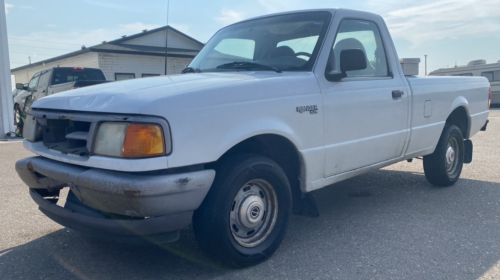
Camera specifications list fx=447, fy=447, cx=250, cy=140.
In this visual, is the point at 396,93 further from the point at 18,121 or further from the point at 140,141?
the point at 18,121

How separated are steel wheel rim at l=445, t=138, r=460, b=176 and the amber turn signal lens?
13.4 ft

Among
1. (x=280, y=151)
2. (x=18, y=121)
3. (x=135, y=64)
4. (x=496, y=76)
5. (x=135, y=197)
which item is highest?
(x=135, y=64)

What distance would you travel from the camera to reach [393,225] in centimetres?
408

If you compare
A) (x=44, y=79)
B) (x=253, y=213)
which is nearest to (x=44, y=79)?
(x=44, y=79)

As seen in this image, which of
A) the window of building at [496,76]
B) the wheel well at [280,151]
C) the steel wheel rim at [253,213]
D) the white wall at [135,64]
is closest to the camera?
the steel wheel rim at [253,213]

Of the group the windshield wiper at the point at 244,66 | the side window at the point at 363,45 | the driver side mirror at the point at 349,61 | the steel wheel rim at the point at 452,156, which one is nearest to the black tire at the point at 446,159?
the steel wheel rim at the point at 452,156

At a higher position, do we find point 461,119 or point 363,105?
point 363,105

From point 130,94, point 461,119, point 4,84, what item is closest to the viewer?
point 130,94

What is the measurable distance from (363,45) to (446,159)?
6.57 ft

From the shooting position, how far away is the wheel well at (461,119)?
563 centimetres

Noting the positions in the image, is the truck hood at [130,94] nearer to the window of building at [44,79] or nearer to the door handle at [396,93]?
the door handle at [396,93]

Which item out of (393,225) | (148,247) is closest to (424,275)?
(393,225)

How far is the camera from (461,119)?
578cm

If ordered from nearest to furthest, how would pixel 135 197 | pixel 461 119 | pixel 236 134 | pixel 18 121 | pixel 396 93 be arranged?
1. pixel 135 197
2. pixel 236 134
3. pixel 396 93
4. pixel 461 119
5. pixel 18 121
